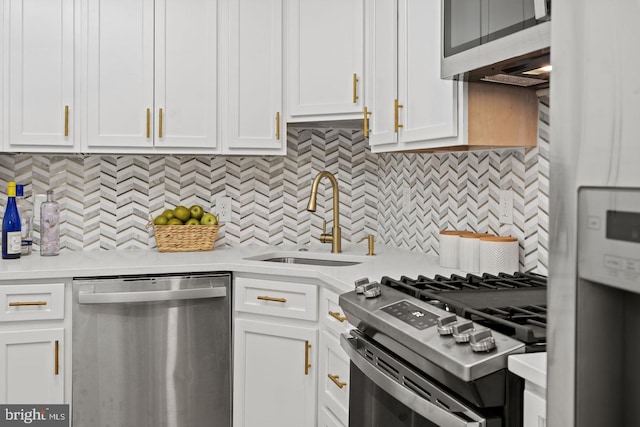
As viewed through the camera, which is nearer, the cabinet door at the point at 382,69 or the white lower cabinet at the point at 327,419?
the white lower cabinet at the point at 327,419

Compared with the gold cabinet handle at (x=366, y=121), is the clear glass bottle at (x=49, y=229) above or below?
below

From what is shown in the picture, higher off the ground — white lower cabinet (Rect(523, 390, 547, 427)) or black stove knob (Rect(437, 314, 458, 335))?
black stove knob (Rect(437, 314, 458, 335))

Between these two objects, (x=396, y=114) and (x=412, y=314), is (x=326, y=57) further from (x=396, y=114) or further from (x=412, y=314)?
(x=412, y=314)

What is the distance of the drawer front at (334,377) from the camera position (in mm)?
2078

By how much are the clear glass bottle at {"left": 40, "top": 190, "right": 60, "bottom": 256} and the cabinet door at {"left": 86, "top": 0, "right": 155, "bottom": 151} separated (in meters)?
0.42

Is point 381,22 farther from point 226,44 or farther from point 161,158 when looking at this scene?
point 161,158

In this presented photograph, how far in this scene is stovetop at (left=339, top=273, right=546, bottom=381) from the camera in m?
1.14

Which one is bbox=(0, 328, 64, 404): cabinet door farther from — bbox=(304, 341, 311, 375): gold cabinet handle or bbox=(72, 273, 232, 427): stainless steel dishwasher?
bbox=(304, 341, 311, 375): gold cabinet handle

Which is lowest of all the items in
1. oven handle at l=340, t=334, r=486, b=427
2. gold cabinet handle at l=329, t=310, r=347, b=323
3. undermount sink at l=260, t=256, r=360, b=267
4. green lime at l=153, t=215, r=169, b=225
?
oven handle at l=340, t=334, r=486, b=427

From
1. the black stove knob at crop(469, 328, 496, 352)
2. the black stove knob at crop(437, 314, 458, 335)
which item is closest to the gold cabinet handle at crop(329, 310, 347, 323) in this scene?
the black stove knob at crop(437, 314, 458, 335)

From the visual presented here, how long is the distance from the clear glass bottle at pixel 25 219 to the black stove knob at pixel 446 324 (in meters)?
2.23

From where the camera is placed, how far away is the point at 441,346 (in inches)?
47.4

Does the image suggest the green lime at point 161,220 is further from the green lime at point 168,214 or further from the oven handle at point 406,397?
the oven handle at point 406,397

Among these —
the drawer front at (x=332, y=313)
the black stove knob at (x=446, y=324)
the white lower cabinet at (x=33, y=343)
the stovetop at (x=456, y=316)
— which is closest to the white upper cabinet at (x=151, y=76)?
the white lower cabinet at (x=33, y=343)
